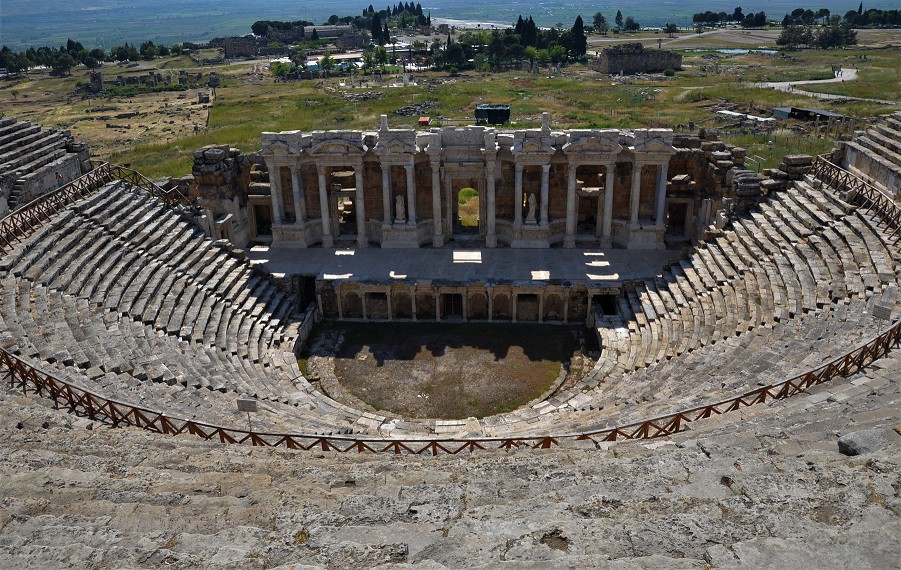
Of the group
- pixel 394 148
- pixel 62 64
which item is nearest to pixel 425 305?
pixel 394 148

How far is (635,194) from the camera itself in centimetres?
3095

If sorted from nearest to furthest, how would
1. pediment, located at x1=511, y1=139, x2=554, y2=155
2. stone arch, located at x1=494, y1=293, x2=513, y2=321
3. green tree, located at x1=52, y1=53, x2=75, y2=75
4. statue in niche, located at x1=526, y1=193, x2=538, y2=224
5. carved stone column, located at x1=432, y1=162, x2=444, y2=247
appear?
stone arch, located at x1=494, y1=293, x2=513, y2=321 → pediment, located at x1=511, y1=139, x2=554, y2=155 → carved stone column, located at x1=432, y1=162, x2=444, y2=247 → statue in niche, located at x1=526, y1=193, x2=538, y2=224 → green tree, located at x1=52, y1=53, x2=75, y2=75

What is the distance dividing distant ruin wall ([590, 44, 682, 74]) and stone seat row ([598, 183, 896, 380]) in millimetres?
82678

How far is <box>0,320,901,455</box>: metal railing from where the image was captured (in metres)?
14.0

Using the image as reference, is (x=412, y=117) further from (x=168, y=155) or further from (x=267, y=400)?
(x=267, y=400)

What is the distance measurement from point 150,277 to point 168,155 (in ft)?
109

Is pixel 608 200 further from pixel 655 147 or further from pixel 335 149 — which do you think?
pixel 335 149

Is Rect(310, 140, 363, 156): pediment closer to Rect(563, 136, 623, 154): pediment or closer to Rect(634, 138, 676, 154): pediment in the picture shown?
Rect(563, 136, 623, 154): pediment

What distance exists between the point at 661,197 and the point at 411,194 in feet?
36.6

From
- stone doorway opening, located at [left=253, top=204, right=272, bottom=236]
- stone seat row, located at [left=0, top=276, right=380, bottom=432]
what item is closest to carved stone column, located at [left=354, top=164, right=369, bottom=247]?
stone doorway opening, located at [left=253, top=204, right=272, bottom=236]

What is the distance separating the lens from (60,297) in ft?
66.0

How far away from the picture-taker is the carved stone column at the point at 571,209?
30.9 meters

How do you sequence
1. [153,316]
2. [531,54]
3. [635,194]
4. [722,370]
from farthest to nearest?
[531,54] → [635,194] → [153,316] → [722,370]

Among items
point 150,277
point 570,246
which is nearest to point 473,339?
point 570,246
